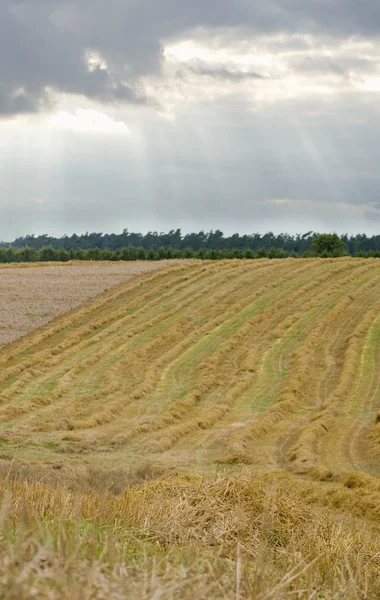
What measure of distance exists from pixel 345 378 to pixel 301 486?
35.8 ft

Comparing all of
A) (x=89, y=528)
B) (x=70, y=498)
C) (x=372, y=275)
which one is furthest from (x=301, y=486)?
(x=372, y=275)

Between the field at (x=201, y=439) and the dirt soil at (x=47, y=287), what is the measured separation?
3.76 ft

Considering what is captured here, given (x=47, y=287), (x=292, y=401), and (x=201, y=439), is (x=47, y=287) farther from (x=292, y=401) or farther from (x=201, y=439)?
(x=201, y=439)

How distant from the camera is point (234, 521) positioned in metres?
5.93

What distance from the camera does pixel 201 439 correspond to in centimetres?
1584

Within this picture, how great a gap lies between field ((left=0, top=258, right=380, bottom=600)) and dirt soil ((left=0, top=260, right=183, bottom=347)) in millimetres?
1146

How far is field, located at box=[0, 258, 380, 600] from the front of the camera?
3605 mm

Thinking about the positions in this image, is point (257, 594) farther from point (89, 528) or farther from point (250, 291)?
point (250, 291)

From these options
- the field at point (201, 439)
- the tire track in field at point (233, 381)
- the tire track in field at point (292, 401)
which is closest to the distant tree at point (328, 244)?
the field at point (201, 439)

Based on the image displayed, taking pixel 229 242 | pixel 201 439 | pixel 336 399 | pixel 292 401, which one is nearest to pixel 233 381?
pixel 292 401

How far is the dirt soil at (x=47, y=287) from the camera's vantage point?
108ft

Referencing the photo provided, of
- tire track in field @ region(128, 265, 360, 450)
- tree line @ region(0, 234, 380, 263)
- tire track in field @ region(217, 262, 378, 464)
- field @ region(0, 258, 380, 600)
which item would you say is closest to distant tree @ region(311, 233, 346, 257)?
tree line @ region(0, 234, 380, 263)

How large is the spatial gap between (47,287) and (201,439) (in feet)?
86.0

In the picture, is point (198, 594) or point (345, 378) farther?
point (345, 378)
